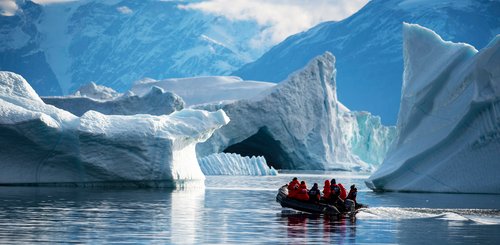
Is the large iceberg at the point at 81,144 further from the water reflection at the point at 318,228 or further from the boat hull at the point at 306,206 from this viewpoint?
the water reflection at the point at 318,228

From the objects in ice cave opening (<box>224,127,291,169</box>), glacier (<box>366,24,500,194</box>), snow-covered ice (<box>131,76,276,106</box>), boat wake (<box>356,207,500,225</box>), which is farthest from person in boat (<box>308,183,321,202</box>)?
snow-covered ice (<box>131,76,276,106</box>)

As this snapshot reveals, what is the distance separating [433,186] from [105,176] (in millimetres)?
10935

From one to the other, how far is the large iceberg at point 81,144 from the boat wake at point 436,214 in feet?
37.1

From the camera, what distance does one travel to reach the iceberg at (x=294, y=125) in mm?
60438

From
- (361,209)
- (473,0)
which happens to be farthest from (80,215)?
(473,0)

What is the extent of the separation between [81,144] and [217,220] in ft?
41.8

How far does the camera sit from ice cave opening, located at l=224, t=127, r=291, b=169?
63906 millimetres

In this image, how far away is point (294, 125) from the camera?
62.3m

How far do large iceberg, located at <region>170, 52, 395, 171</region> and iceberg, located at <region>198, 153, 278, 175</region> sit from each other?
14.4 ft

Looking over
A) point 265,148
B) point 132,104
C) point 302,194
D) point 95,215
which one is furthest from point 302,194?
point 265,148

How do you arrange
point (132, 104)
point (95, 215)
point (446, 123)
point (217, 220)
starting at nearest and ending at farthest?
point (217, 220) → point (95, 215) → point (446, 123) → point (132, 104)

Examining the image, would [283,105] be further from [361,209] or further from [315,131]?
[361,209]

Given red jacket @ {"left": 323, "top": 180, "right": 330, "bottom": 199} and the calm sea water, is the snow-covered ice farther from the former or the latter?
red jacket @ {"left": 323, "top": 180, "right": 330, "bottom": 199}

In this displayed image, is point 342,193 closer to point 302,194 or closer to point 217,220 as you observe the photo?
point 302,194
